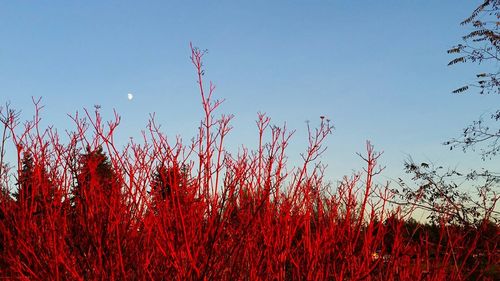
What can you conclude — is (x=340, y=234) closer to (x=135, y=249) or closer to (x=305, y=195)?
(x=305, y=195)

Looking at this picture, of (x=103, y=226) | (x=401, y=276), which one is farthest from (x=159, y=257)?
(x=401, y=276)

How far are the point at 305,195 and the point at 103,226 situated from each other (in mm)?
1828

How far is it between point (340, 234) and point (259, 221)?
70 centimetres

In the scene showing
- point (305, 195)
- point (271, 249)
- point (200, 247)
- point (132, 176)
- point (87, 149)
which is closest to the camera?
point (200, 247)

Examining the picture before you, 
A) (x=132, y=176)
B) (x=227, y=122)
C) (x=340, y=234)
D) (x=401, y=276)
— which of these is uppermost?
(x=227, y=122)

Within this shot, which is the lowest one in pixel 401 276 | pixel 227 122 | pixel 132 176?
pixel 401 276

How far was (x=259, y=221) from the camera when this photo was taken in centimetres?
479

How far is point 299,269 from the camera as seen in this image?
4496 mm

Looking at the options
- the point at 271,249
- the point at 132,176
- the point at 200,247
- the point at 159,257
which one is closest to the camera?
the point at 200,247

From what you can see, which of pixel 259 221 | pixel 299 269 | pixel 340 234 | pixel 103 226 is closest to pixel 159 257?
pixel 103 226

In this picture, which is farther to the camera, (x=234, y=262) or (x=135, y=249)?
(x=135, y=249)

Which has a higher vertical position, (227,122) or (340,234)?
(227,122)

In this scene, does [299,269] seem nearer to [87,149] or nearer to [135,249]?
[135,249]

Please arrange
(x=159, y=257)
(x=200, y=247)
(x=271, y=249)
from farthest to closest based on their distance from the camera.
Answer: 1. (x=159, y=257)
2. (x=271, y=249)
3. (x=200, y=247)
